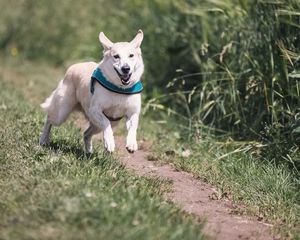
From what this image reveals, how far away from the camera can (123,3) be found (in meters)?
12.7

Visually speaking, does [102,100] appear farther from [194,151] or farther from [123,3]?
[123,3]

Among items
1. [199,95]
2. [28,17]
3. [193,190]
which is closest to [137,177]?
[193,190]

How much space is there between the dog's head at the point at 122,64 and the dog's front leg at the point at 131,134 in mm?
333

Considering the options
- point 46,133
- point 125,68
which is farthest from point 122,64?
point 46,133

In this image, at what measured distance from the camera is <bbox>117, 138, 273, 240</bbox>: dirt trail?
5.09m

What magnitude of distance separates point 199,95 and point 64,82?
2.24m

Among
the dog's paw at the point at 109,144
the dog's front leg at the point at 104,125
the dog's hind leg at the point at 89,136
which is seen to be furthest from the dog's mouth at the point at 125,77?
the dog's hind leg at the point at 89,136

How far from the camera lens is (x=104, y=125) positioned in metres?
6.02

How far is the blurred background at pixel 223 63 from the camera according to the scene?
7.18 metres

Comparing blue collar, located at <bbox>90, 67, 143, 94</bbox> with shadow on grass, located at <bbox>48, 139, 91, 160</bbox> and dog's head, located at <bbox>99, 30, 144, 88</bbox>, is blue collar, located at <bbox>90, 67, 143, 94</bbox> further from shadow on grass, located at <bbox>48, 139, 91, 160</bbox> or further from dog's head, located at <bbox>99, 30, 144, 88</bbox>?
shadow on grass, located at <bbox>48, 139, 91, 160</bbox>

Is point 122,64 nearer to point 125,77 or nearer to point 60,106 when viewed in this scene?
point 125,77

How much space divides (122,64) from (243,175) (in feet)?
5.10

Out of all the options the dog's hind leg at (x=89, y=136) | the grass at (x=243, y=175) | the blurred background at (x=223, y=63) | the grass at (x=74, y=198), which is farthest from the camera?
the blurred background at (x=223, y=63)

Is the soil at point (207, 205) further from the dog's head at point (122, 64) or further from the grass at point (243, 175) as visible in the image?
the dog's head at point (122, 64)
